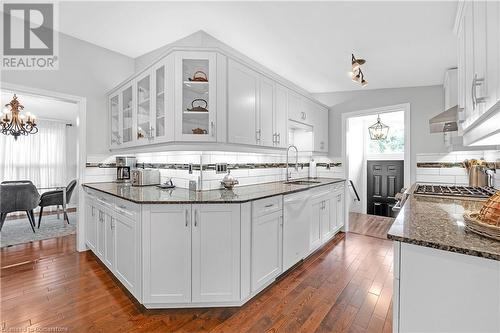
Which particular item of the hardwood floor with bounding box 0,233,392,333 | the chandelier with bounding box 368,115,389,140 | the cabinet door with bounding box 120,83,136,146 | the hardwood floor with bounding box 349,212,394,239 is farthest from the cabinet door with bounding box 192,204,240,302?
the chandelier with bounding box 368,115,389,140

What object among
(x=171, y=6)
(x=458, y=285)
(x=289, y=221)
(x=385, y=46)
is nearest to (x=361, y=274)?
(x=289, y=221)

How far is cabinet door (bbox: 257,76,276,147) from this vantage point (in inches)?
106

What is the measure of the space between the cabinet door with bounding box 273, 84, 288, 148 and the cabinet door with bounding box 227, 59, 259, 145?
437 millimetres

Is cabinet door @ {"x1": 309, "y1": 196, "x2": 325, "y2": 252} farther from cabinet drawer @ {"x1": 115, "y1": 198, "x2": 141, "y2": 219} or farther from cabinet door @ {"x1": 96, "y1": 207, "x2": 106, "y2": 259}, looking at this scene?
cabinet door @ {"x1": 96, "y1": 207, "x2": 106, "y2": 259}

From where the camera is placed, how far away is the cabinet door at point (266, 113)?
2.70 metres

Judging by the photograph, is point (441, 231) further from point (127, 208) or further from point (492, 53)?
point (127, 208)

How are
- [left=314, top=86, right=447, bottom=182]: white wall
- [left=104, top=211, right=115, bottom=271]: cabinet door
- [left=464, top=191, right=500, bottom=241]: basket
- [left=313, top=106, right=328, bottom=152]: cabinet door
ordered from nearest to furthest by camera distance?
[left=464, top=191, right=500, bottom=241]: basket < [left=104, top=211, right=115, bottom=271]: cabinet door < [left=314, top=86, right=447, bottom=182]: white wall < [left=313, top=106, right=328, bottom=152]: cabinet door

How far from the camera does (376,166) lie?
602 cm

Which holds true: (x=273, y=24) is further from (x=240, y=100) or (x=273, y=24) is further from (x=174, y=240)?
(x=174, y=240)

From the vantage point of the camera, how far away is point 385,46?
2.63m

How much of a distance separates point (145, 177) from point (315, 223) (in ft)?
7.35

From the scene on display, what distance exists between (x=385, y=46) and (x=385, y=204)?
4333mm

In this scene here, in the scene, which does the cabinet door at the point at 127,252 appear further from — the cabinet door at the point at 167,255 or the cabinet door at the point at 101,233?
the cabinet door at the point at 101,233

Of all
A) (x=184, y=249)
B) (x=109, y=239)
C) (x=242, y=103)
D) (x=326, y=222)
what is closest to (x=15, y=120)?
(x=109, y=239)
